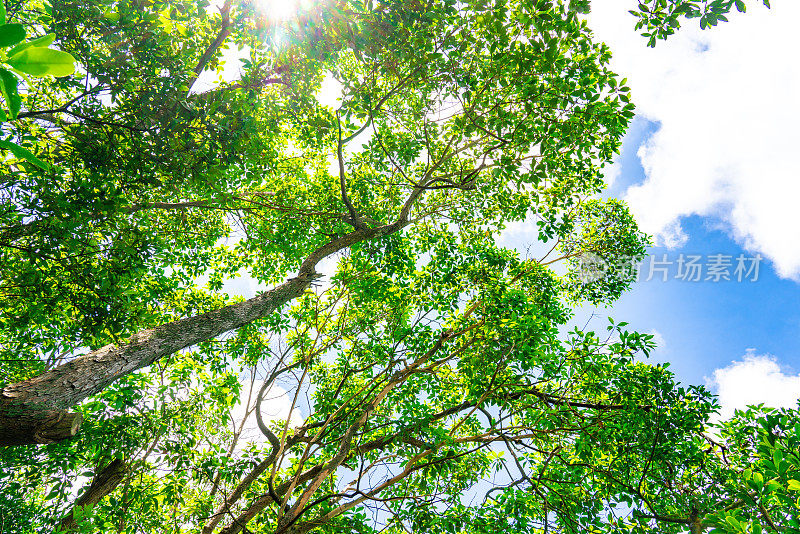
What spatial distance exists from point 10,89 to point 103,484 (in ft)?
21.8

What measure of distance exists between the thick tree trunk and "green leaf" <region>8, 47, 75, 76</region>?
4045mm

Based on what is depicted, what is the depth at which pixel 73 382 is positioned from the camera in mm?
3695

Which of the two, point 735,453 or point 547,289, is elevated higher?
point 547,289

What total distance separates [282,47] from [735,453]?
8559mm

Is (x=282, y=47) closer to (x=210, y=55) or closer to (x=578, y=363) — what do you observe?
(x=210, y=55)

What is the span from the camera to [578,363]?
18.5ft

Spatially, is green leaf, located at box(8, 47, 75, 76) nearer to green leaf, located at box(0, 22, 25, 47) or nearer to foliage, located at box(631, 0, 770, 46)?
green leaf, located at box(0, 22, 25, 47)

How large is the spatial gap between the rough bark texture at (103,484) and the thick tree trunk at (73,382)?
2236mm

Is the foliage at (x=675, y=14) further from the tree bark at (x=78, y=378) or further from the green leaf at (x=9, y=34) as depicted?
the tree bark at (x=78, y=378)

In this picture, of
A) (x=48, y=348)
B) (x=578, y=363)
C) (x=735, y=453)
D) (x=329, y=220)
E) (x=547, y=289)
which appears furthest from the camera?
(x=329, y=220)

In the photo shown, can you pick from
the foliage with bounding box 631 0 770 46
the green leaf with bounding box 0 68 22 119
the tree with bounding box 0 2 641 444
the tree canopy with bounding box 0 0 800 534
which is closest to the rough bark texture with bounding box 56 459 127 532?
the tree canopy with bounding box 0 0 800 534

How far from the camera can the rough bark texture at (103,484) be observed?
518 centimetres

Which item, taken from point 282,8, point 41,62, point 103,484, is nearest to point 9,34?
point 41,62

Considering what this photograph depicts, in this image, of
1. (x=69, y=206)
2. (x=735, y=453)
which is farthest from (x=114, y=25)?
(x=735, y=453)
